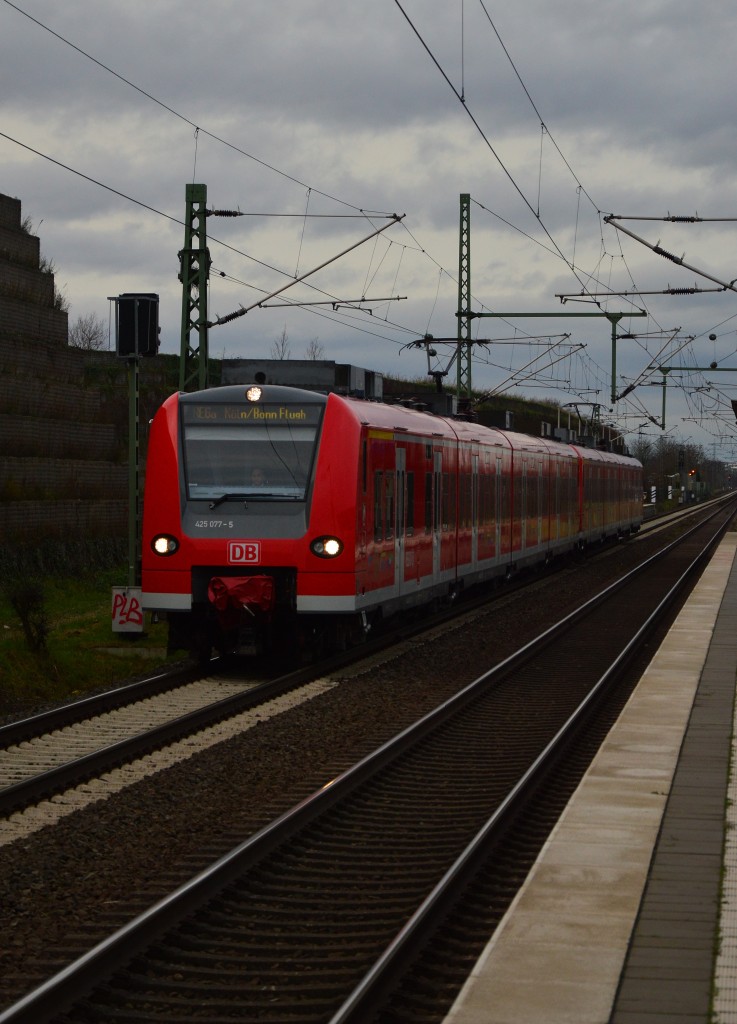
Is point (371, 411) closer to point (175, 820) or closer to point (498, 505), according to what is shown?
point (175, 820)

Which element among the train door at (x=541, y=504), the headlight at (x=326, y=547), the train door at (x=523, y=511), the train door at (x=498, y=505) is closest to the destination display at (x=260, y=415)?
the headlight at (x=326, y=547)

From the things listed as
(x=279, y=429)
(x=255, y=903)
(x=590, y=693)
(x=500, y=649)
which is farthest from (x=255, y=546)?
(x=255, y=903)

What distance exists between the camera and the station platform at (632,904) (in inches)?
220

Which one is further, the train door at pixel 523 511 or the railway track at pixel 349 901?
the train door at pixel 523 511

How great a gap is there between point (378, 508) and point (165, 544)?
8.55 ft

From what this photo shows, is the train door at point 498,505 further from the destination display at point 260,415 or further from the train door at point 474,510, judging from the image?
the destination display at point 260,415

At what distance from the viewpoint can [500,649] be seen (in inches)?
741

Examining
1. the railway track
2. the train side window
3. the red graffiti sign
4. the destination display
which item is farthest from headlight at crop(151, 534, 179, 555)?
the railway track

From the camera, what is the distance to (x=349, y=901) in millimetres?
7371

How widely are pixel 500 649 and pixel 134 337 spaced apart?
19.5ft

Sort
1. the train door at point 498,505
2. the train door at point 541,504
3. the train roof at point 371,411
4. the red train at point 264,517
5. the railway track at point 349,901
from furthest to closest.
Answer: the train door at point 541,504, the train door at point 498,505, the train roof at point 371,411, the red train at point 264,517, the railway track at point 349,901

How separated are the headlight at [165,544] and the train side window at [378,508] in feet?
7.89

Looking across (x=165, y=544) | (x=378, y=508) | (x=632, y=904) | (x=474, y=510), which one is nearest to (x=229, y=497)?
(x=165, y=544)

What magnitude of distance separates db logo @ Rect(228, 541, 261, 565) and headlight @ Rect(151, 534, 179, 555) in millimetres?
604
